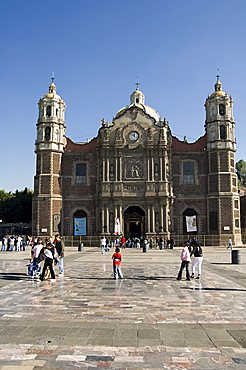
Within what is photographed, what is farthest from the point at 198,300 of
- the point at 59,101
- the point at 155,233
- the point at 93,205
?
the point at 59,101

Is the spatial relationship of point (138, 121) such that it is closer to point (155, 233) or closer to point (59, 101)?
point (59, 101)

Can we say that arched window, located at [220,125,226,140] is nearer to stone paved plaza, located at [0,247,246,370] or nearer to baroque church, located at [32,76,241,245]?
baroque church, located at [32,76,241,245]

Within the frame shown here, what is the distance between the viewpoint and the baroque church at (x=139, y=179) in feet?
161

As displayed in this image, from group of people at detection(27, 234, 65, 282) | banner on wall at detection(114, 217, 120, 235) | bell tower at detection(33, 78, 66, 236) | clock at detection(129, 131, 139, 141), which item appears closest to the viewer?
group of people at detection(27, 234, 65, 282)

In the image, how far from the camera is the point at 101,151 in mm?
51125

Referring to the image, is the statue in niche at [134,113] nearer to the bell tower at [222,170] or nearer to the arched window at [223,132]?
the bell tower at [222,170]

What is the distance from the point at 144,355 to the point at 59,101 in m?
50.3

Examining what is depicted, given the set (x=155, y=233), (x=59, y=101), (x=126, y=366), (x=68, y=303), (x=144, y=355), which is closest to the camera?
(x=126, y=366)

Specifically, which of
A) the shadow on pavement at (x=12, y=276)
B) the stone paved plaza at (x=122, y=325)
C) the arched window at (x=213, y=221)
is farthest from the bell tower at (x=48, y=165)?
the stone paved plaza at (x=122, y=325)

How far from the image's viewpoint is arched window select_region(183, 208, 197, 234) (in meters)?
49.9

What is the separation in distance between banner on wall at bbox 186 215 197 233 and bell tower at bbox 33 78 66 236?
1677 centimetres

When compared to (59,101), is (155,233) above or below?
below

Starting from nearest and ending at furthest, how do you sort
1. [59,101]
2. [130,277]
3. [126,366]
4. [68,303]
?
1. [126,366]
2. [68,303]
3. [130,277]
4. [59,101]

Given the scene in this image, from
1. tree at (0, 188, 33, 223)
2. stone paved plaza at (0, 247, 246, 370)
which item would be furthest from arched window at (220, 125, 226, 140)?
tree at (0, 188, 33, 223)
